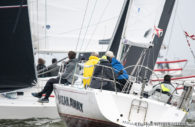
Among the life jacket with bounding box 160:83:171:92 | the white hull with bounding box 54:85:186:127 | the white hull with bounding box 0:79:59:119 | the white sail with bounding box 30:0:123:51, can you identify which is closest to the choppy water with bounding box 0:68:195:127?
the white hull with bounding box 0:79:59:119

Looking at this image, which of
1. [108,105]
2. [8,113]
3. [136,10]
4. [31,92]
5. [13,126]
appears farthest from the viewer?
[136,10]

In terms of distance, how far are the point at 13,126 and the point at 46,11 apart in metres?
4.49

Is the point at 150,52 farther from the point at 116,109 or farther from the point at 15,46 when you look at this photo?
the point at 116,109

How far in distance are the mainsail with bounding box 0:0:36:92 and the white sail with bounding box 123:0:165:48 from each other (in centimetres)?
265

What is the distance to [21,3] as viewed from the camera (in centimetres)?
1000

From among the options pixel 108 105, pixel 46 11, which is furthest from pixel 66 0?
pixel 108 105

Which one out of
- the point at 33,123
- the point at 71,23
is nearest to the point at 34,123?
the point at 33,123

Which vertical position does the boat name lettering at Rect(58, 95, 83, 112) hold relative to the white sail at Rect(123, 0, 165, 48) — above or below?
below

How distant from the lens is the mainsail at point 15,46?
9969mm

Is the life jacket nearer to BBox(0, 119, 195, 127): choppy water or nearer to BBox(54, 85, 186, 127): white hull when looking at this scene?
BBox(54, 85, 186, 127): white hull

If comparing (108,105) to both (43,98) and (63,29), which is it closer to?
(43,98)

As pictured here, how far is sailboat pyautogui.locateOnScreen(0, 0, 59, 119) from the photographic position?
9781 millimetres

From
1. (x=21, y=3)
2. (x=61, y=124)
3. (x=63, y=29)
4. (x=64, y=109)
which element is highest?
(x=21, y=3)

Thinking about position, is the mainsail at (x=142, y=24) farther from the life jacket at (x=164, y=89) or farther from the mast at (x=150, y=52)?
the life jacket at (x=164, y=89)
